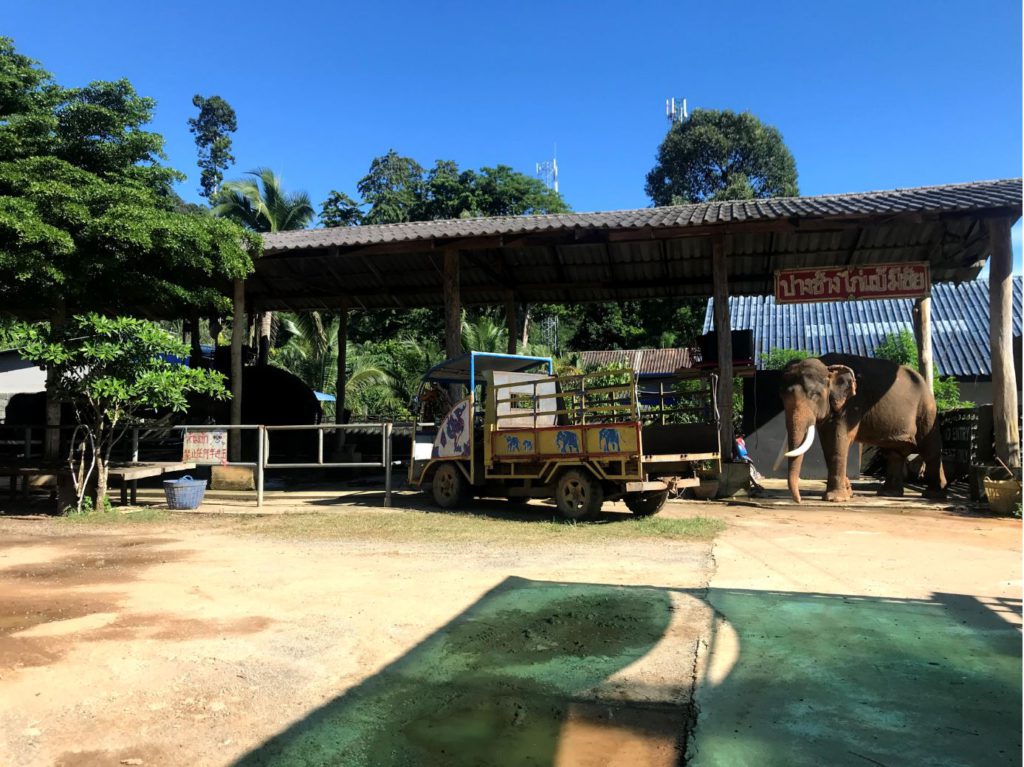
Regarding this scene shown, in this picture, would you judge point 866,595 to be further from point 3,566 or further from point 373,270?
point 373,270

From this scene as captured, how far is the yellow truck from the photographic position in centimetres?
868

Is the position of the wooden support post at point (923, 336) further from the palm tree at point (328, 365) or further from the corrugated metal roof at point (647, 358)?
the palm tree at point (328, 365)

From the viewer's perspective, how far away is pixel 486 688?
11.6 feet

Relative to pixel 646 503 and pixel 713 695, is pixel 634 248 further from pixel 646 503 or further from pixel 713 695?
pixel 713 695

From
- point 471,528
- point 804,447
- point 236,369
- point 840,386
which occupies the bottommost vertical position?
point 471,528

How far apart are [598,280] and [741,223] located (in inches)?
179

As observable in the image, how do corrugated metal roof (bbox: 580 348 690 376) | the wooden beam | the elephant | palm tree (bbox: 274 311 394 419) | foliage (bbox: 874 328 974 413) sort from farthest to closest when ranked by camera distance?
corrugated metal roof (bbox: 580 348 690 376), palm tree (bbox: 274 311 394 419), foliage (bbox: 874 328 974 413), the wooden beam, the elephant

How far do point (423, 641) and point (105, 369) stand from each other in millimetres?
7553

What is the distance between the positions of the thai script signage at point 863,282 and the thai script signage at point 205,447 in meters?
9.53

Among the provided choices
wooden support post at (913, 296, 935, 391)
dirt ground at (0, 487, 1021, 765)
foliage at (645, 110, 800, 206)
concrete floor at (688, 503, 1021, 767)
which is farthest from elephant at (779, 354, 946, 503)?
foliage at (645, 110, 800, 206)

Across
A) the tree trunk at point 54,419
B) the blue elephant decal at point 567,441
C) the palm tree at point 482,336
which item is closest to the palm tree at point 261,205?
the palm tree at point 482,336

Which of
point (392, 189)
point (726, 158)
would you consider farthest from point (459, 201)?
point (726, 158)

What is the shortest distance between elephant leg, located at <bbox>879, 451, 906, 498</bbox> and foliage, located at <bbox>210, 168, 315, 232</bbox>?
1983 centimetres

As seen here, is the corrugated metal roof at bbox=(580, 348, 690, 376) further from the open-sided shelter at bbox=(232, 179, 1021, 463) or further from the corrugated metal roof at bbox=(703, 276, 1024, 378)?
the open-sided shelter at bbox=(232, 179, 1021, 463)
